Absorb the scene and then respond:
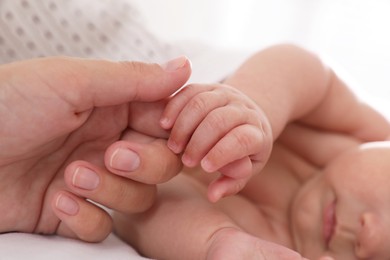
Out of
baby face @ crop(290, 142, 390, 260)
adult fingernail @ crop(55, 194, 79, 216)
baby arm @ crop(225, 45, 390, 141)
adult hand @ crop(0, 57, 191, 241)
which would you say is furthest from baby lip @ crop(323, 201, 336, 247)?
adult fingernail @ crop(55, 194, 79, 216)

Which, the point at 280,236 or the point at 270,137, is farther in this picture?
the point at 280,236

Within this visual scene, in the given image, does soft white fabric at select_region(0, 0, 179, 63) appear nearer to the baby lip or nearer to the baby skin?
the baby skin

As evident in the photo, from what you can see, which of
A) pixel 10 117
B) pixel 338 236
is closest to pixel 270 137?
pixel 338 236

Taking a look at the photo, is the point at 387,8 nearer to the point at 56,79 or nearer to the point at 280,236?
the point at 280,236

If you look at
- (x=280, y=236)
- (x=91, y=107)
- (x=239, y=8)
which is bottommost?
(x=280, y=236)

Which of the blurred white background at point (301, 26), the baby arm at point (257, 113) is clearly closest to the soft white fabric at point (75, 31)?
the baby arm at point (257, 113)

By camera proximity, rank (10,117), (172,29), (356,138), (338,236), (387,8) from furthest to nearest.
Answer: (172,29)
(387,8)
(356,138)
(338,236)
(10,117)

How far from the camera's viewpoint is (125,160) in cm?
66

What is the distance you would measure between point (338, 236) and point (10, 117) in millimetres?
491

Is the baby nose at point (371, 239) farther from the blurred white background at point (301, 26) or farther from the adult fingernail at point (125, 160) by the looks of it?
the blurred white background at point (301, 26)

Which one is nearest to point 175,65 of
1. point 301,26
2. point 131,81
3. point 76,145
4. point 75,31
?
point 131,81

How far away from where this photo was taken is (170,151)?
70 centimetres

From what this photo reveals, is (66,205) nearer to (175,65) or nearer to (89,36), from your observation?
(175,65)

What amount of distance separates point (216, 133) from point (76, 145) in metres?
0.18
